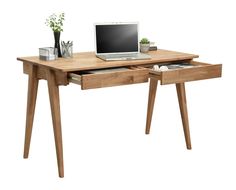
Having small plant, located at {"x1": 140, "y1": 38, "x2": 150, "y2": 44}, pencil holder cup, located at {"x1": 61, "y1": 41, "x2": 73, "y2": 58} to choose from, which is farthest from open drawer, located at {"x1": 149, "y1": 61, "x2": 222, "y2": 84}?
pencil holder cup, located at {"x1": 61, "y1": 41, "x2": 73, "y2": 58}

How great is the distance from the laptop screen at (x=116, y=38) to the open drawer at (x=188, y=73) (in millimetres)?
526

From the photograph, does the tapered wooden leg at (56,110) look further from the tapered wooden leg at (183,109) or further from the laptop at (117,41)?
the tapered wooden leg at (183,109)

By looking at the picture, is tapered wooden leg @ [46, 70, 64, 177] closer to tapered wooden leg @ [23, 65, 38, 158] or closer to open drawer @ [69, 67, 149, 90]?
open drawer @ [69, 67, 149, 90]

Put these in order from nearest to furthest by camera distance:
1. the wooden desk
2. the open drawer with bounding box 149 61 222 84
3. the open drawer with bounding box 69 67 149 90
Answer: the open drawer with bounding box 69 67 149 90, the wooden desk, the open drawer with bounding box 149 61 222 84

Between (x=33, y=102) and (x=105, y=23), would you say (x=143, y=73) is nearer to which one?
(x=105, y=23)

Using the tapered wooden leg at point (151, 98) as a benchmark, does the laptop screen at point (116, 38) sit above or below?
above

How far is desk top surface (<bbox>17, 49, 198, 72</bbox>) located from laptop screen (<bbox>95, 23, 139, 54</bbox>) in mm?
152

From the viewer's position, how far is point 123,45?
205 inches

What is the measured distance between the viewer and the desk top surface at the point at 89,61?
15.2 feet

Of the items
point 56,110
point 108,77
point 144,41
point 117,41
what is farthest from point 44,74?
point 144,41

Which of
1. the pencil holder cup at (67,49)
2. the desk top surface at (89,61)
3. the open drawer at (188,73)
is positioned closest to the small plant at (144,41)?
the desk top surface at (89,61)

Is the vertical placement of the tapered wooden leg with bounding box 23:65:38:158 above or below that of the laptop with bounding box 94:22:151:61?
below

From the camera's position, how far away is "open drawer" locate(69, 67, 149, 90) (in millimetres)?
4445

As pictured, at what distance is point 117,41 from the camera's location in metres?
5.16
